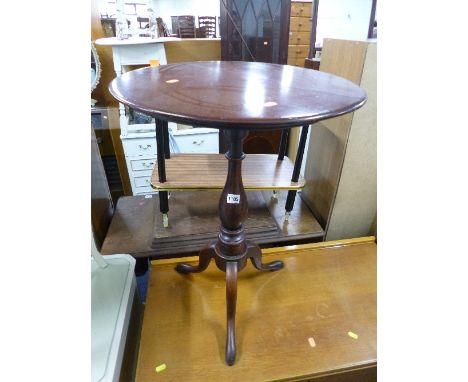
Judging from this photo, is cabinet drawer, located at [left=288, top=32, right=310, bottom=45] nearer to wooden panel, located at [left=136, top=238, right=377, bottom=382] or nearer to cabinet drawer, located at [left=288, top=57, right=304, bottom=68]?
cabinet drawer, located at [left=288, top=57, right=304, bottom=68]

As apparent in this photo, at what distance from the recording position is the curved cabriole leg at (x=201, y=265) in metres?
1.05

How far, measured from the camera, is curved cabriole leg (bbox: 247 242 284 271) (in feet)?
3.37

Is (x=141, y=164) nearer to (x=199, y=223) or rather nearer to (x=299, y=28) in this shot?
(x=199, y=223)

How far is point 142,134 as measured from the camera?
1730 millimetres

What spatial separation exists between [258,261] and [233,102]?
69cm

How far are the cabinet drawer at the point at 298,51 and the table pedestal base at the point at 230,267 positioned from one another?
7.51 ft

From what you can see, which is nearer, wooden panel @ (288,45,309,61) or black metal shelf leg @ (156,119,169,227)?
black metal shelf leg @ (156,119,169,227)

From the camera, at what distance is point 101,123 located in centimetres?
192

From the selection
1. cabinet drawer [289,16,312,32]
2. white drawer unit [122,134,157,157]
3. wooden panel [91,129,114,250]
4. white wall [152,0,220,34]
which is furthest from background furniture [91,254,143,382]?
white wall [152,0,220,34]

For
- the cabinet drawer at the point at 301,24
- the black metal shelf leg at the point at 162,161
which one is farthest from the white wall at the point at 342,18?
the black metal shelf leg at the point at 162,161

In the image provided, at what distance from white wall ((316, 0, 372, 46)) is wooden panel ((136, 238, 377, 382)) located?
3.32m

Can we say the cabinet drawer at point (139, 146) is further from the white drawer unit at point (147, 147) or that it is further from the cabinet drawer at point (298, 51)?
the cabinet drawer at point (298, 51)
